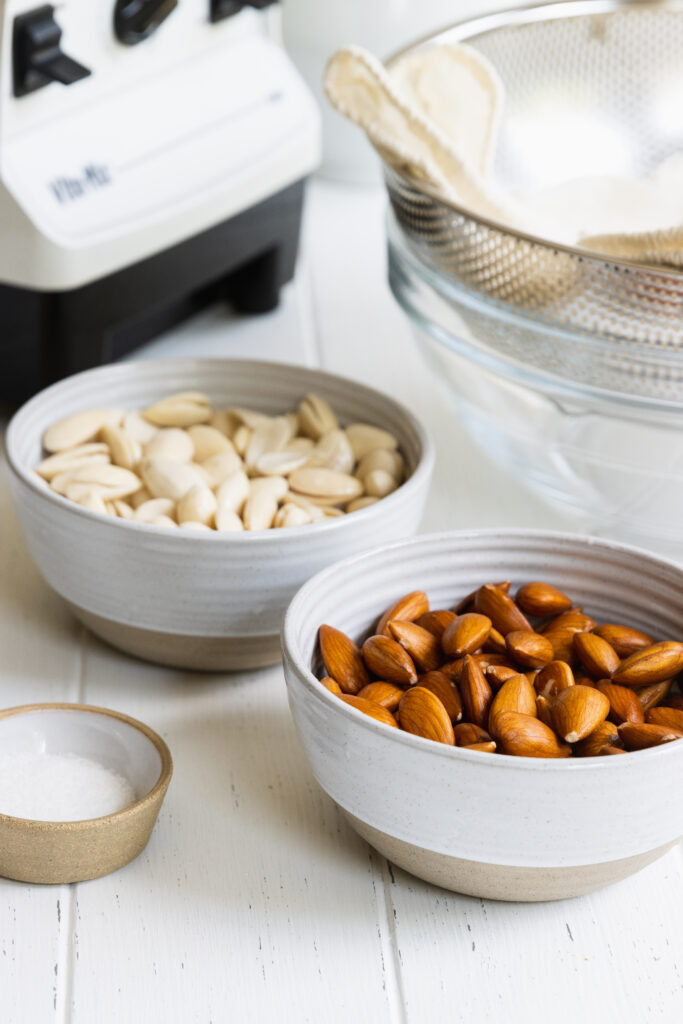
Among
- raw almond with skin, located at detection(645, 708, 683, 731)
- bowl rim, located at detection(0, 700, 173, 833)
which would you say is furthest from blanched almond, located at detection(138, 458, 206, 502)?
raw almond with skin, located at detection(645, 708, 683, 731)

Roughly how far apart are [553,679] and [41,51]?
1.25 ft

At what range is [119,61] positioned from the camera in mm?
664

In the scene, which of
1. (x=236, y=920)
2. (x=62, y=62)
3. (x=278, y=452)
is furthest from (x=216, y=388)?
(x=236, y=920)

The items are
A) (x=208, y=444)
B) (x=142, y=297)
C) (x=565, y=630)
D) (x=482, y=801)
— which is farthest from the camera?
(x=142, y=297)

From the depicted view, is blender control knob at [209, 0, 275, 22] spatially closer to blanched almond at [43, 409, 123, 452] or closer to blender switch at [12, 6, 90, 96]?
blender switch at [12, 6, 90, 96]

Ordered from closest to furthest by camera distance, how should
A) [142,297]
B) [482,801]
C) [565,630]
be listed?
[482,801], [565,630], [142,297]

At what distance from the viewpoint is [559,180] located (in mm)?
734

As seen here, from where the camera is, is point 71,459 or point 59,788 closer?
point 59,788

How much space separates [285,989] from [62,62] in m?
0.43

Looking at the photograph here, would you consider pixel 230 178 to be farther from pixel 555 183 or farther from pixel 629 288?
pixel 629 288

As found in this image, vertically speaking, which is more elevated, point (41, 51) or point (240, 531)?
point (41, 51)

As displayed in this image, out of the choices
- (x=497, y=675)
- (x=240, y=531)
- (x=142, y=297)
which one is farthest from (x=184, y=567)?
(x=142, y=297)

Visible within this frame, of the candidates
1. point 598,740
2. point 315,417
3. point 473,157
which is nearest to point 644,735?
point 598,740

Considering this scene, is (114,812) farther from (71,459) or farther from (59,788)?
(71,459)
